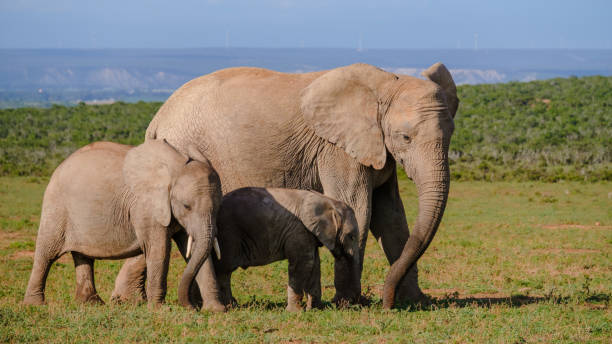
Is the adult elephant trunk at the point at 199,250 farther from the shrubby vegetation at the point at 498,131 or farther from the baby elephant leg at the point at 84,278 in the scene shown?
the shrubby vegetation at the point at 498,131

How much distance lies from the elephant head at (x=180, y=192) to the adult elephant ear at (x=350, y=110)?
52.2 inches

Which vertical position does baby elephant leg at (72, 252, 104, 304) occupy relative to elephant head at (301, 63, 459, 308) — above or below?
below

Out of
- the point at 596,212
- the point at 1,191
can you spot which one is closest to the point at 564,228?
the point at 596,212

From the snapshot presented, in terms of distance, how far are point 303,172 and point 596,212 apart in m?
14.1

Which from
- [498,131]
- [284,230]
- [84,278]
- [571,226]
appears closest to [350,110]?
[284,230]

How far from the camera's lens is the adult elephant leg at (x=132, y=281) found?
9.82 meters

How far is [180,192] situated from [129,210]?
85cm

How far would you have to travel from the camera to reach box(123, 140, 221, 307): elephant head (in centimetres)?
809

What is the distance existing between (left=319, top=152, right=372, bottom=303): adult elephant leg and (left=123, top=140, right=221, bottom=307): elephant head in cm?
143

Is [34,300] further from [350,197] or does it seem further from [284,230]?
[350,197]

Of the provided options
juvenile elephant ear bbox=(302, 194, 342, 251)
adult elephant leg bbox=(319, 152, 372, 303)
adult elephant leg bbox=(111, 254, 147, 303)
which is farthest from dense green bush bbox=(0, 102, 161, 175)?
juvenile elephant ear bbox=(302, 194, 342, 251)

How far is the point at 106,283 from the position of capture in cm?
1194

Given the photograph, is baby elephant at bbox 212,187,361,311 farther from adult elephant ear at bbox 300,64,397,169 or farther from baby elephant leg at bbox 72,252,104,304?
baby elephant leg at bbox 72,252,104,304

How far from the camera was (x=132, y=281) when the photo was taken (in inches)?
388
